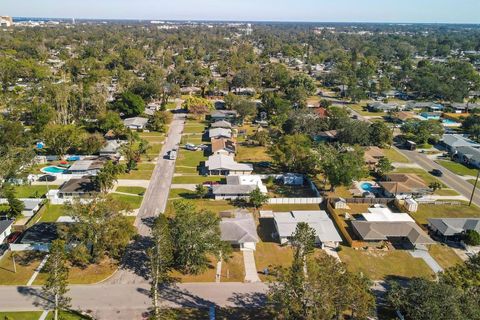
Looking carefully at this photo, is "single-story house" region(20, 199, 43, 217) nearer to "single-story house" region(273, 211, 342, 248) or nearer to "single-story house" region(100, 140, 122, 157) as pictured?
"single-story house" region(100, 140, 122, 157)

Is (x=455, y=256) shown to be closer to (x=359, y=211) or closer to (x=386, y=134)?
(x=359, y=211)

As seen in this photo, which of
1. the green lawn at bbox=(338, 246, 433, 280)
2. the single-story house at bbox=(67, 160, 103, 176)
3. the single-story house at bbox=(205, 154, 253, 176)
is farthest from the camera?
the single-story house at bbox=(205, 154, 253, 176)

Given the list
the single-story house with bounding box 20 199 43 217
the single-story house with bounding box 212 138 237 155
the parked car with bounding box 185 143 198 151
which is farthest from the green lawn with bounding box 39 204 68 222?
the parked car with bounding box 185 143 198 151

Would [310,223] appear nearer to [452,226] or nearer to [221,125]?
[452,226]

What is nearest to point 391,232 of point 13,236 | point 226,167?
point 226,167

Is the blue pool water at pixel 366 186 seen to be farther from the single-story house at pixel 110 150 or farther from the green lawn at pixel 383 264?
the single-story house at pixel 110 150
